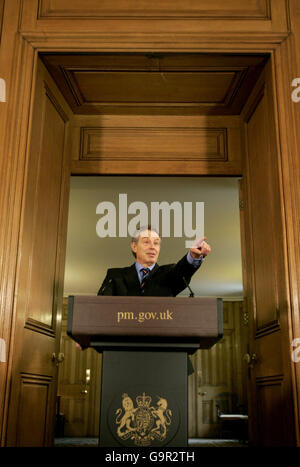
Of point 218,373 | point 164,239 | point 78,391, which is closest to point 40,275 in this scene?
point 164,239

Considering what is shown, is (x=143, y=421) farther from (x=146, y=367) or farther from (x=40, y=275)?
(x=40, y=275)

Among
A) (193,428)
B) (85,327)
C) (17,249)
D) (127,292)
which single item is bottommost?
(193,428)

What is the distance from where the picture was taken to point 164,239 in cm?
634

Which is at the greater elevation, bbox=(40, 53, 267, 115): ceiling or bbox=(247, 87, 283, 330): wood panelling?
bbox=(40, 53, 267, 115): ceiling

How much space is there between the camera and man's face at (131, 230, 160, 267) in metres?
2.25

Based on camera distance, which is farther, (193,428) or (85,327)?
(193,428)

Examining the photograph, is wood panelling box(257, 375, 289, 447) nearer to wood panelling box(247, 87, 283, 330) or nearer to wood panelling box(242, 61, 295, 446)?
wood panelling box(242, 61, 295, 446)

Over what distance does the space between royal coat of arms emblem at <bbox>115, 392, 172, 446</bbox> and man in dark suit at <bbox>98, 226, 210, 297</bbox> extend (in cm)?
52

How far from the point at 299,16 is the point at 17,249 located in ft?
6.31

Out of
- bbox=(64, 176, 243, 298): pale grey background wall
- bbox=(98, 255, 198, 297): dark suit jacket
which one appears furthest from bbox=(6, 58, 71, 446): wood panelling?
bbox=(64, 176, 243, 298): pale grey background wall

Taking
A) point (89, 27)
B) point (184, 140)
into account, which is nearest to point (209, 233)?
point (184, 140)

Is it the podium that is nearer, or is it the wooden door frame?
the podium
